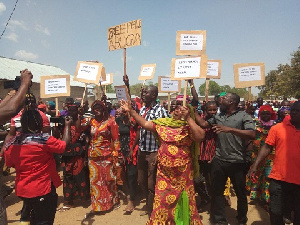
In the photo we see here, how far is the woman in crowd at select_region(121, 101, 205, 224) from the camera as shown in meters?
2.95

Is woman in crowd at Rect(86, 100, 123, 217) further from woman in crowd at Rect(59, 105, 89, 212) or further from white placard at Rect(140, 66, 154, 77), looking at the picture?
white placard at Rect(140, 66, 154, 77)

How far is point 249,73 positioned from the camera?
496 centimetres

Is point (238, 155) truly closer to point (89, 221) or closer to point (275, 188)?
point (275, 188)

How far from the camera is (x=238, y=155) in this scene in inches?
129

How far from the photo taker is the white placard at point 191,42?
12.9ft

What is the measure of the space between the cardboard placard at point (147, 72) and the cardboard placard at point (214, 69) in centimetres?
165

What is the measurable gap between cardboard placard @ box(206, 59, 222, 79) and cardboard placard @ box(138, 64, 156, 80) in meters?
1.65

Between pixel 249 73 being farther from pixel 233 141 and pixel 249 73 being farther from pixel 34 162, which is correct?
pixel 34 162

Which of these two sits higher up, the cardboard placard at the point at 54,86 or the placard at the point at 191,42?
the placard at the point at 191,42

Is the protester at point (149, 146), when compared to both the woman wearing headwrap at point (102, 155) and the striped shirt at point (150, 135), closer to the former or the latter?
the striped shirt at point (150, 135)

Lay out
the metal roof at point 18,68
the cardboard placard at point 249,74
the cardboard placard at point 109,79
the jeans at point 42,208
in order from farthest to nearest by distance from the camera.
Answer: the metal roof at point 18,68 < the cardboard placard at point 109,79 < the cardboard placard at point 249,74 < the jeans at point 42,208

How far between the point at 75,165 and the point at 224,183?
278 cm

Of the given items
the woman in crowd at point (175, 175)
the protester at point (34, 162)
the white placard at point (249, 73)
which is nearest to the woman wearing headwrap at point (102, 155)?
the woman in crowd at point (175, 175)

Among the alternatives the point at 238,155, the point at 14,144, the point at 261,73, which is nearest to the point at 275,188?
the point at 238,155
